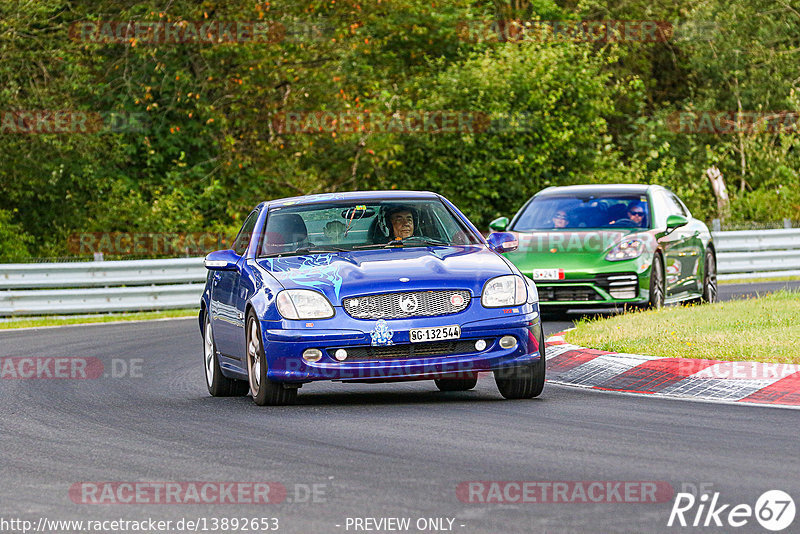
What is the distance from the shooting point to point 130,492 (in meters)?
7.05

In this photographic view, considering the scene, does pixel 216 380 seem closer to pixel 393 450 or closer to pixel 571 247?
pixel 393 450

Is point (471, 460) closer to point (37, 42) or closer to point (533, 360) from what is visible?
point (533, 360)

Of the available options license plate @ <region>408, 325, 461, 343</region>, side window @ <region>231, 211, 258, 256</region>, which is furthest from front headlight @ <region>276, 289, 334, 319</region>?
side window @ <region>231, 211, 258, 256</region>

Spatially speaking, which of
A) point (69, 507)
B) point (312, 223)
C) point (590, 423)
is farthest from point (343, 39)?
point (69, 507)

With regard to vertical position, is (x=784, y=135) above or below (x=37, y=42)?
below

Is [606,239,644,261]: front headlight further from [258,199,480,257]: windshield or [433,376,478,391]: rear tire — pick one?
[433,376,478,391]: rear tire

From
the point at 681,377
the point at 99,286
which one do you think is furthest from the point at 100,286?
the point at 681,377

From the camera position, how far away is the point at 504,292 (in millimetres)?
10297

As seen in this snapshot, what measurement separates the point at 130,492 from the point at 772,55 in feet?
122

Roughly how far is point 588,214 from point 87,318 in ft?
28.6

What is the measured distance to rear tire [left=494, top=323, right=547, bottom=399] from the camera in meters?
10.4

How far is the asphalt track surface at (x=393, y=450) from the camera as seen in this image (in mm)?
6422

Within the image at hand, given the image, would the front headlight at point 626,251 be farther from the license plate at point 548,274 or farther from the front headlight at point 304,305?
the front headlight at point 304,305

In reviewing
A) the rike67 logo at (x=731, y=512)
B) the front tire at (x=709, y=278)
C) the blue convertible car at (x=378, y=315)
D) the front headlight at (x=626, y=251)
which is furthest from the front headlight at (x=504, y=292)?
the front tire at (x=709, y=278)
